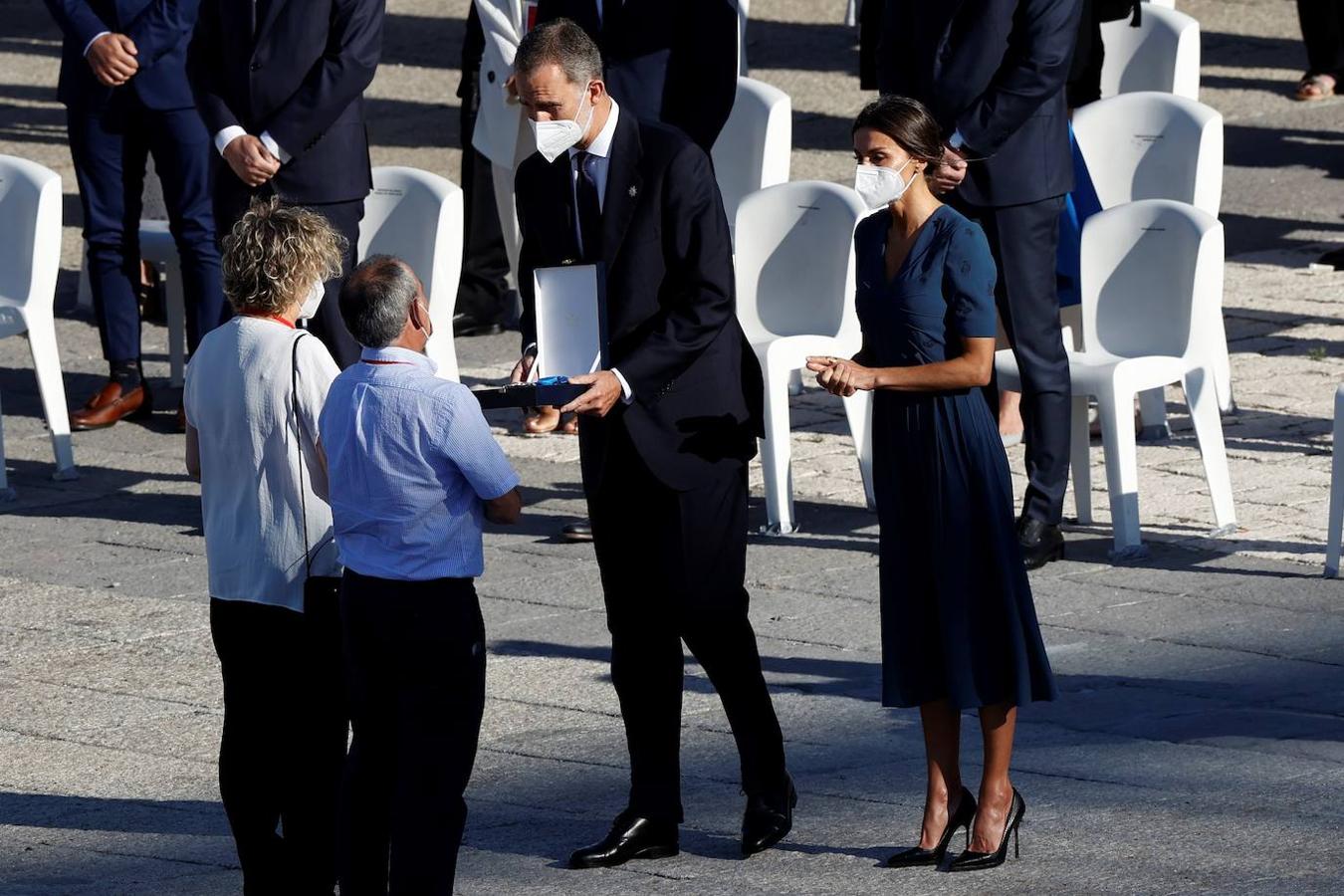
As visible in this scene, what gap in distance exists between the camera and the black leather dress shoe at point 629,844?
539cm

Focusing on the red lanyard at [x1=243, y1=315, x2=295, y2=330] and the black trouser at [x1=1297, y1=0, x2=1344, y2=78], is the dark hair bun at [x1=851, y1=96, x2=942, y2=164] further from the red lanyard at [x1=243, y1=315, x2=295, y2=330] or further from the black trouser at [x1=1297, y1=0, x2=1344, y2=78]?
the black trouser at [x1=1297, y1=0, x2=1344, y2=78]

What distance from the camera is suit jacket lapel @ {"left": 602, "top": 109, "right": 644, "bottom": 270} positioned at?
5.50m

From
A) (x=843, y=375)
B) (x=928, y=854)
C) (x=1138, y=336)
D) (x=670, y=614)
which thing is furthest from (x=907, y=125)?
(x=1138, y=336)

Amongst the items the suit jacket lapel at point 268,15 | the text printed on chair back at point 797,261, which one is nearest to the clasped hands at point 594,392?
the suit jacket lapel at point 268,15

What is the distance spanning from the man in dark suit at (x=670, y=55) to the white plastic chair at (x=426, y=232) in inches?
37.2

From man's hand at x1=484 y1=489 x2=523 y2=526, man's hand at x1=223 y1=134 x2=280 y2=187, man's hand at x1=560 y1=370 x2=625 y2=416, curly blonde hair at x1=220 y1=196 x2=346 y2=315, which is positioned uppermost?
man's hand at x1=223 y1=134 x2=280 y2=187

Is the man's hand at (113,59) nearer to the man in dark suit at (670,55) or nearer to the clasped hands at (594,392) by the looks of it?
the man in dark suit at (670,55)

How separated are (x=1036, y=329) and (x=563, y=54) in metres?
3.06

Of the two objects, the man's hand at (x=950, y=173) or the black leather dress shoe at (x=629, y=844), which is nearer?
the black leather dress shoe at (x=629, y=844)

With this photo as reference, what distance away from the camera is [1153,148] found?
404 inches

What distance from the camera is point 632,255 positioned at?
552 cm

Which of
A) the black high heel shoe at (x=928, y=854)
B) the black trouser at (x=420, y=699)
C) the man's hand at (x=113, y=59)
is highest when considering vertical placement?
the man's hand at (x=113, y=59)

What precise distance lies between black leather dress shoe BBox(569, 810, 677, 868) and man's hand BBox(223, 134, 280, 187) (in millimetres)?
3700

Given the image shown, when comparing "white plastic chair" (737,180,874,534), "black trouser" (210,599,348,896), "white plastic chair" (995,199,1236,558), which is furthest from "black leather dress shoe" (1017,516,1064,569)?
"black trouser" (210,599,348,896)
